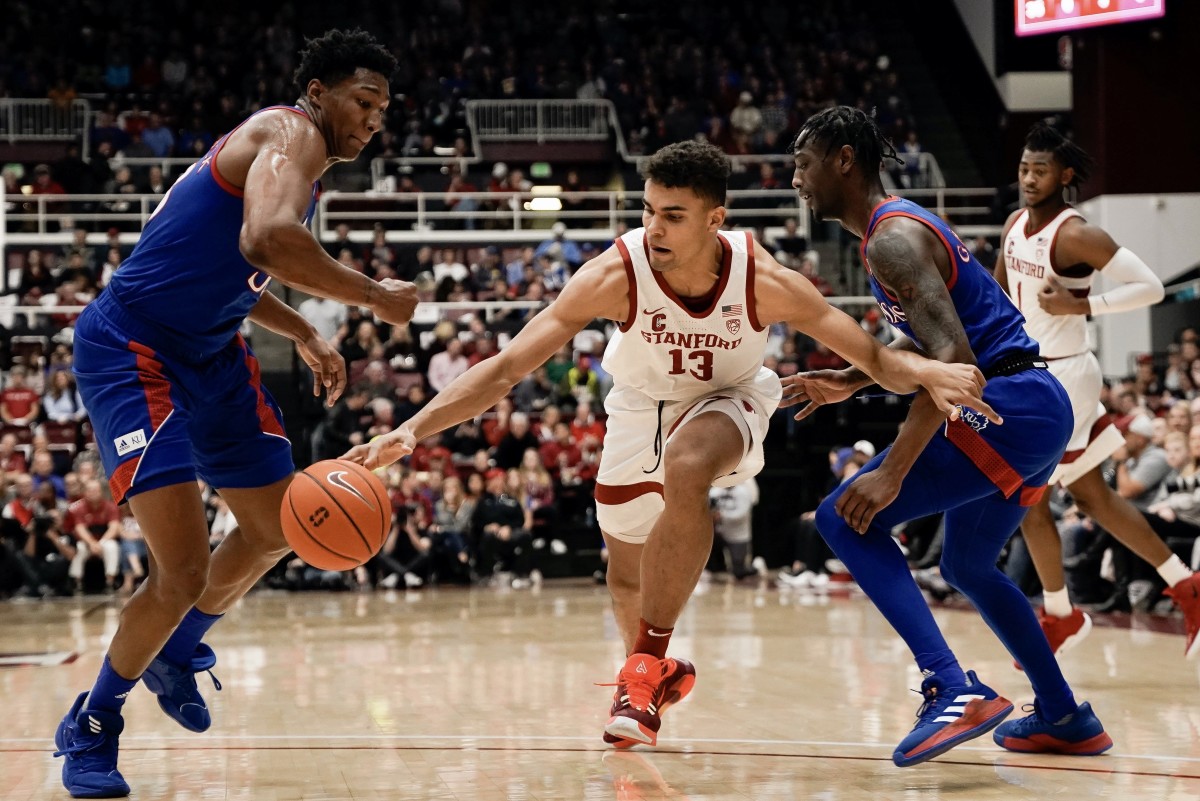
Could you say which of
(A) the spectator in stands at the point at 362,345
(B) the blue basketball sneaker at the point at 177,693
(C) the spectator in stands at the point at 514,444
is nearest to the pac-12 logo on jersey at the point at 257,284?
(B) the blue basketball sneaker at the point at 177,693

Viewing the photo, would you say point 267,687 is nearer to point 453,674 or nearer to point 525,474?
point 453,674

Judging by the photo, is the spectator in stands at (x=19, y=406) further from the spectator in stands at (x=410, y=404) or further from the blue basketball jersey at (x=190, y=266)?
the blue basketball jersey at (x=190, y=266)

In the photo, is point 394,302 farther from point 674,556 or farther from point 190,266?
point 674,556

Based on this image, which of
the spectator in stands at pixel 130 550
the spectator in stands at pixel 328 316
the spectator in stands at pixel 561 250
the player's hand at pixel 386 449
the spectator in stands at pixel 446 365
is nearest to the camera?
the player's hand at pixel 386 449

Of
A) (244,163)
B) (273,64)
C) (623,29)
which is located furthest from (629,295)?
(623,29)

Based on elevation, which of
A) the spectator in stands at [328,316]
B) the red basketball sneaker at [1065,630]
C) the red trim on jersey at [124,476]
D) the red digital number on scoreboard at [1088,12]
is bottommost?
the spectator in stands at [328,316]

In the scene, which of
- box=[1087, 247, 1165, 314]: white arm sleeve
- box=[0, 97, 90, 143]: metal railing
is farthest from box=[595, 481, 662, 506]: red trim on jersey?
box=[0, 97, 90, 143]: metal railing

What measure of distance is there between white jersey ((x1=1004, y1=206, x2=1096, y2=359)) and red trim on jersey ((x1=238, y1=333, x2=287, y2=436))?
3481mm

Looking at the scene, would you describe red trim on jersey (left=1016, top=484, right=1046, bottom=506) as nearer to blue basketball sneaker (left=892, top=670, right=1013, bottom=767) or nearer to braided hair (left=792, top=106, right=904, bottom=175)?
blue basketball sneaker (left=892, top=670, right=1013, bottom=767)

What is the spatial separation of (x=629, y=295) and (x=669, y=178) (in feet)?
1.32

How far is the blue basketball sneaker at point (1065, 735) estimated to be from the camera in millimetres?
4617

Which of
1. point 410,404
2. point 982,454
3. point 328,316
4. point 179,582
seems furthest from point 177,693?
point 328,316

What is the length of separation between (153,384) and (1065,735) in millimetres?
3103

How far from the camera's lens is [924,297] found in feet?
14.1
